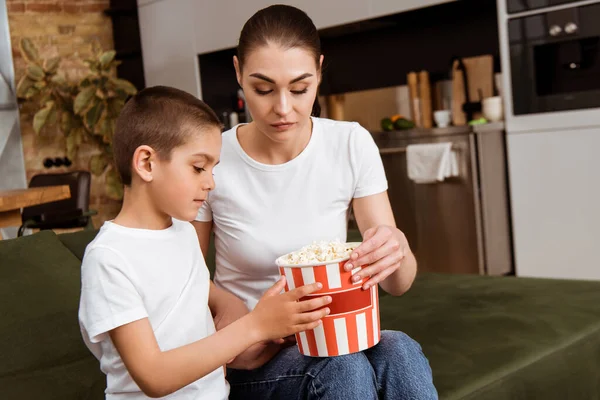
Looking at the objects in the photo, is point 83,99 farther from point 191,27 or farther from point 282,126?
point 282,126

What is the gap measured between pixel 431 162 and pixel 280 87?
2.82 meters

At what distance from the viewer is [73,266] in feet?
6.27

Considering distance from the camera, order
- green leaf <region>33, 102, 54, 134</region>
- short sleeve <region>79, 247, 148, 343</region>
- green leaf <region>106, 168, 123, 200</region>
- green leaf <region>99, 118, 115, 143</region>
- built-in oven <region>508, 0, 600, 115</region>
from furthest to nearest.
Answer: green leaf <region>106, 168, 123, 200</region>, green leaf <region>99, 118, 115, 143</region>, green leaf <region>33, 102, 54, 134</region>, built-in oven <region>508, 0, 600, 115</region>, short sleeve <region>79, 247, 148, 343</region>

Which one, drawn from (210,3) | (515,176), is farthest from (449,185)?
(210,3)

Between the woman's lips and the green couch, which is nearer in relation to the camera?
the woman's lips

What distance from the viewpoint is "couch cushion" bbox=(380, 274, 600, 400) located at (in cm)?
162

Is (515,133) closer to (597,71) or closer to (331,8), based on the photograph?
(597,71)

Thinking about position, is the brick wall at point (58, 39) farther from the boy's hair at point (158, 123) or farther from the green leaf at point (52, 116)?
the boy's hair at point (158, 123)

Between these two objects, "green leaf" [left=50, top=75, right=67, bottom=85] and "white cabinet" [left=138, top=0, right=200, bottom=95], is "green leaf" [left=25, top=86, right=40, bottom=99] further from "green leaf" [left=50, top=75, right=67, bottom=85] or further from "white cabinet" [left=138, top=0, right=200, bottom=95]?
"white cabinet" [left=138, top=0, right=200, bottom=95]

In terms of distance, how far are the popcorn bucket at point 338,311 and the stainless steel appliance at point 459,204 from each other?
2840 millimetres

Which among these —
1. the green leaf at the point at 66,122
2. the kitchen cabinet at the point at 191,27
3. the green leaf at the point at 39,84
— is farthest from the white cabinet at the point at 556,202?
the green leaf at the point at 39,84

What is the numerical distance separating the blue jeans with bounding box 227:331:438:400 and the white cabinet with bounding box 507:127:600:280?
8.34 feet

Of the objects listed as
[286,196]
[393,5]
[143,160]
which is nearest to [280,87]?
[286,196]

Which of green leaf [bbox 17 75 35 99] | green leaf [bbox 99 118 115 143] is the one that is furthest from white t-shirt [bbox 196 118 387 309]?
green leaf [bbox 17 75 35 99]
